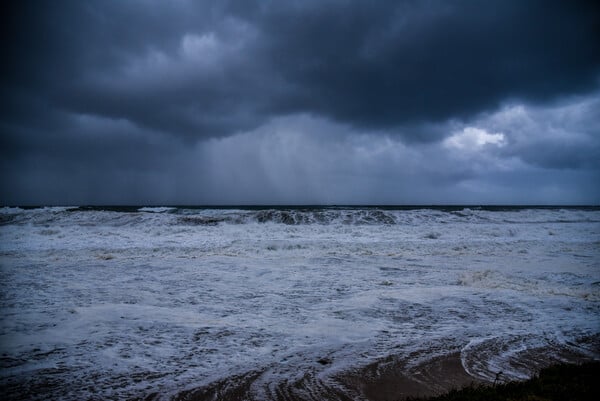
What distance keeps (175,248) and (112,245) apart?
3311 millimetres

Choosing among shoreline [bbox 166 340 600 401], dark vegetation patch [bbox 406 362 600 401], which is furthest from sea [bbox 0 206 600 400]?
dark vegetation patch [bbox 406 362 600 401]

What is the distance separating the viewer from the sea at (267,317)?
3961mm

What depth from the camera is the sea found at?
396 cm

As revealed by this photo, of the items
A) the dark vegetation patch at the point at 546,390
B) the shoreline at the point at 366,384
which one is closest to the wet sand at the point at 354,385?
the shoreline at the point at 366,384

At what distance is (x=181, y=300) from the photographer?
23.0 ft

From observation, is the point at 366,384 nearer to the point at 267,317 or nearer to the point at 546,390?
the point at 546,390

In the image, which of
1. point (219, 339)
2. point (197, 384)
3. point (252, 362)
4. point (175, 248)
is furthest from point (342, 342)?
point (175, 248)

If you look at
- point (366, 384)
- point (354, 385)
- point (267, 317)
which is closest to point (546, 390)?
point (366, 384)

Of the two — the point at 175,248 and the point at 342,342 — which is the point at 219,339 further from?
the point at 175,248

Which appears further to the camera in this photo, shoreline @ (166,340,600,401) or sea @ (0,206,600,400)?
sea @ (0,206,600,400)

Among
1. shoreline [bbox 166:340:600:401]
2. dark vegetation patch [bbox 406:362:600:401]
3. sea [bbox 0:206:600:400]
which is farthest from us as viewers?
sea [bbox 0:206:600:400]

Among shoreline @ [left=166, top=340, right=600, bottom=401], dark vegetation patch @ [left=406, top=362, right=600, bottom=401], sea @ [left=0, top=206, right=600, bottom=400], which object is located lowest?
sea @ [left=0, top=206, right=600, bottom=400]

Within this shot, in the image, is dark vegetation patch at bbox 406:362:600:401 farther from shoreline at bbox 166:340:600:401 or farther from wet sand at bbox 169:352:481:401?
wet sand at bbox 169:352:481:401

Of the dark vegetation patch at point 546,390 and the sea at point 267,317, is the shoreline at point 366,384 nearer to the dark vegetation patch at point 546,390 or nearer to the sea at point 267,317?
the sea at point 267,317
